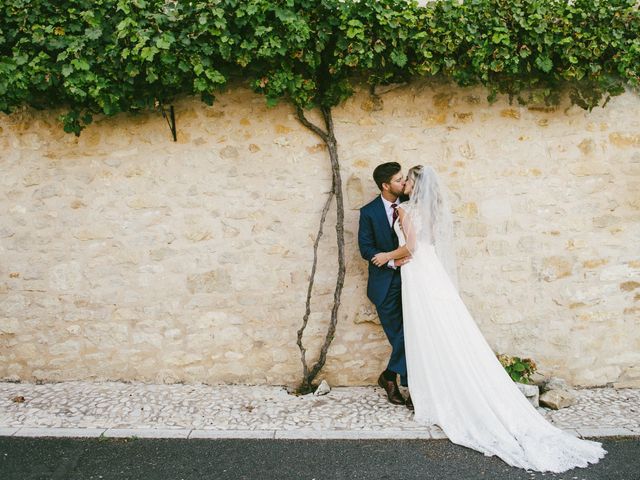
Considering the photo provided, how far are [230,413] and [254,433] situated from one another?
16.5 inches

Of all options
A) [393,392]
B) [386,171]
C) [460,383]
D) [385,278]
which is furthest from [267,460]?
[386,171]

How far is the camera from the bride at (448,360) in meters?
4.09

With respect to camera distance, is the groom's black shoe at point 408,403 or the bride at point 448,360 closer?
the bride at point 448,360

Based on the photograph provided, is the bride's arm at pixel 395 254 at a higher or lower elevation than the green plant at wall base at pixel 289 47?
lower

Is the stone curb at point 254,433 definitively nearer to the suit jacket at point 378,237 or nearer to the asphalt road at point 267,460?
the asphalt road at point 267,460

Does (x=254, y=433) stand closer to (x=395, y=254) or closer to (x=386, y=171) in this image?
Result: (x=395, y=254)

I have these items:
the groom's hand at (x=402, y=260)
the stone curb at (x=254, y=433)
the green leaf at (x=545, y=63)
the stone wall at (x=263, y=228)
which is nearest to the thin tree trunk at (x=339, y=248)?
the stone wall at (x=263, y=228)

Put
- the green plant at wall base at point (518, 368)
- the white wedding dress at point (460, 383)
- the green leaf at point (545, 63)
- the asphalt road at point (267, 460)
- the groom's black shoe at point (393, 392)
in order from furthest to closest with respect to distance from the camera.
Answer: the green plant at wall base at point (518, 368), the groom's black shoe at point (393, 392), the green leaf at point (545, 63), the white wedding dress at point (460, 383), the asphalt road at point (267, 460)

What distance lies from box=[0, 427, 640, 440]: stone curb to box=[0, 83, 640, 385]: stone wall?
886 millimetres

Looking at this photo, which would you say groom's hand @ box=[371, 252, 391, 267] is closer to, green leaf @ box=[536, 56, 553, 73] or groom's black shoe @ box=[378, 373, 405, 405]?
groom's black shoe @ box=[378, 373, 405, 405]

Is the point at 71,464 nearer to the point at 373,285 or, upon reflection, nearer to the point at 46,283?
the point at 46,283

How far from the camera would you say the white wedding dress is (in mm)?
4020

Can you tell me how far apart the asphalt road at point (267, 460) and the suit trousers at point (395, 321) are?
74cm

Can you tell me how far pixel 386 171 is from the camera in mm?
4699
